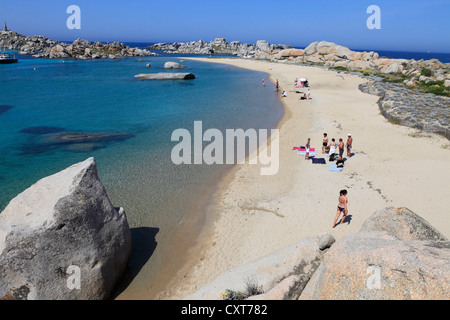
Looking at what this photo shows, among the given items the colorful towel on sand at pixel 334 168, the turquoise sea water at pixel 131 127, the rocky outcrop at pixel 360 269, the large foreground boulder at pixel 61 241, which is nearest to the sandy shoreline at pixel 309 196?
the colorful towel on sand at pixel 334 168

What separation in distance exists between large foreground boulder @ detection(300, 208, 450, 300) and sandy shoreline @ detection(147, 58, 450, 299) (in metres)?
5.00

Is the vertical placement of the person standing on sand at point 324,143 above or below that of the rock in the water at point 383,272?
above

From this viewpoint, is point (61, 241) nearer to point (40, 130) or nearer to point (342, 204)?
point (342, 204)

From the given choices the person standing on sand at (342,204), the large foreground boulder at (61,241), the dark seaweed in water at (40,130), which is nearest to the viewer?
the large foreground boulder at (61,241)

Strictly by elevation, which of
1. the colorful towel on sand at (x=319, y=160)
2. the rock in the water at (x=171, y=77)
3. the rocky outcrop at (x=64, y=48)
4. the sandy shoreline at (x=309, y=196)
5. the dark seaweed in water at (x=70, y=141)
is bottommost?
the sandy shoreline at (x=309, y=196)

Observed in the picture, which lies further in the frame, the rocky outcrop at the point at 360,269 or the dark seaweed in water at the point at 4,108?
the dark seaweed in water at the point at 4,108

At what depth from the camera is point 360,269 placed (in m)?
5.03

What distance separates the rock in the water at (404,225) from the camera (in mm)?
7364

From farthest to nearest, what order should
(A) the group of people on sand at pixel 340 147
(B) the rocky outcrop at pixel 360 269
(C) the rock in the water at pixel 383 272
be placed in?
(A) the group of people on sand at pixel 340 147 < (B) the rocky outcrop at pixel 360 269 < (C) the rock in the water at pixel 383 272

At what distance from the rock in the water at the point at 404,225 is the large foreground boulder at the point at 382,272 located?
2019 millimetres

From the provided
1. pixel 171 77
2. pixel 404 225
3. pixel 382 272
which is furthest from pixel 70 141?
pixel 171 77

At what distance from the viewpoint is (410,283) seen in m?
4.50

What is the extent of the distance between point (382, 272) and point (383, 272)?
16mm

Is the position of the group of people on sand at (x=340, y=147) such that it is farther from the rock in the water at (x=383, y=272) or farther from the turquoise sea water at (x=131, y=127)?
the rock in the water at (x=383, y=272)
